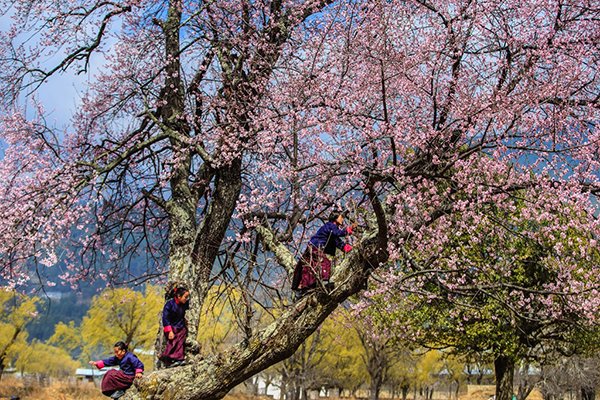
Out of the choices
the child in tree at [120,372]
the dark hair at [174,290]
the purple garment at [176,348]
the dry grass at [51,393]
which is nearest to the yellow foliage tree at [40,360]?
the dry grass at [51,393]

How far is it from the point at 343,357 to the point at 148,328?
1570 centimetres

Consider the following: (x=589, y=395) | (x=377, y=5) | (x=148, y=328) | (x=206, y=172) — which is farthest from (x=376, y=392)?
(x=377, y=5)

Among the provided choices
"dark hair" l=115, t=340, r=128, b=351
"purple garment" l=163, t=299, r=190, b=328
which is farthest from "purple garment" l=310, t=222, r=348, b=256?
"dark hair" l=115, t=340, r=128, b=351

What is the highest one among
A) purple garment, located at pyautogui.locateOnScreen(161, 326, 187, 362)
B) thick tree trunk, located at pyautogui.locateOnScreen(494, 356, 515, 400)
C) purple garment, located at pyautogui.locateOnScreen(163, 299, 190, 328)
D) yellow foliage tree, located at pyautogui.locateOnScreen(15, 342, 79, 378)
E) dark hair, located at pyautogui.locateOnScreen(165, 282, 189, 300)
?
dark hair, located at pyautogui.locateOnScreen(165, 282, 189, 300)

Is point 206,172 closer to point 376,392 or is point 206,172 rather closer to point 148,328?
point 376,392

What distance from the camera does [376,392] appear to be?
109 feet

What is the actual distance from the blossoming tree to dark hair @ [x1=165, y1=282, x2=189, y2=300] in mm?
497

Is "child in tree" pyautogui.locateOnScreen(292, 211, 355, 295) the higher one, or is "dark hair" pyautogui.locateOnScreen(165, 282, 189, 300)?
"child in tree" pyautogui.locateOnScreen(292, 211, 355, 295)

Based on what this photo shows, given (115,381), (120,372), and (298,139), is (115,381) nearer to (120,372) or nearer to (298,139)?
(120,372)

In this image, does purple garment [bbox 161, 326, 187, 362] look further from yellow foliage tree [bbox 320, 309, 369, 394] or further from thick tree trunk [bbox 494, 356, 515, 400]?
yellow foliage tree [bbox 320, 309, 369, 394]

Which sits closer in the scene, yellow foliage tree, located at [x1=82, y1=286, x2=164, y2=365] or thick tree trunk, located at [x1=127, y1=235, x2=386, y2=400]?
thick tree trunk, located at [x1=127, y1=235, x2=386, y2=400]

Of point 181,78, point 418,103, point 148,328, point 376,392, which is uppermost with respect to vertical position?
point 181,78

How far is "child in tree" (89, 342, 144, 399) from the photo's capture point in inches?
301

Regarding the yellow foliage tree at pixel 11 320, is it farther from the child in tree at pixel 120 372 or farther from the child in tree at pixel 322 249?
the child in tree at pixel 322 249
